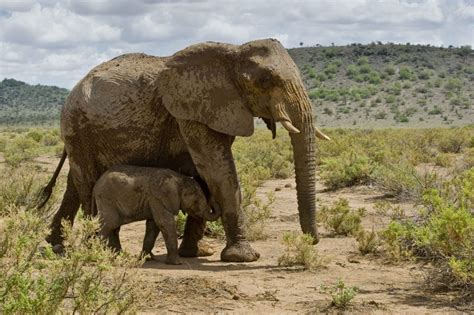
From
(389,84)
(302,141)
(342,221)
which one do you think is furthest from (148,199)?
(389,84)

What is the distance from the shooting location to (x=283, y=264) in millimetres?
8391

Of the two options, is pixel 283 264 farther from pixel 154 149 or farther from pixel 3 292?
pixel 3 292

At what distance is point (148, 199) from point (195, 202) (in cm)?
50

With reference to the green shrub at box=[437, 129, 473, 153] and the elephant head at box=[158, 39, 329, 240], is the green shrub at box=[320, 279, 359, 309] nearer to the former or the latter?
the elephant head at box=[158, 39, 329, 240]

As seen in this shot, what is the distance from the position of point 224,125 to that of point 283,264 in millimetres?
1599

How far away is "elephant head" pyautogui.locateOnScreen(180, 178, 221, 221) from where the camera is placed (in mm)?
8367

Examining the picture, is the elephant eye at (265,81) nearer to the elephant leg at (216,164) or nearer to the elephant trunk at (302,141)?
the elephant trunk at (302,141)

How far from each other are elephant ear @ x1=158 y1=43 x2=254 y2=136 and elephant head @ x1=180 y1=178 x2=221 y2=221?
0.67 m

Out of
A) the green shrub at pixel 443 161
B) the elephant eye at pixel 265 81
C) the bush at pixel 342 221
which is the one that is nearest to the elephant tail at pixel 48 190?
the elephant eye at pixel 265 81

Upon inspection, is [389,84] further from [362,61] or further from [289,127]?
[289,127]

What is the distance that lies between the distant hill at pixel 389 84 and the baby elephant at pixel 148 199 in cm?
4032

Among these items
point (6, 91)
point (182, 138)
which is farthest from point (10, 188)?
point (6, 91)

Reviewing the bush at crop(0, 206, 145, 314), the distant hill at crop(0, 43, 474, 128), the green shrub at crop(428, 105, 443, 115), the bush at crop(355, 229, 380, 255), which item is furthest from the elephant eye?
the green shrub at crop(428, 105, 443, 115)

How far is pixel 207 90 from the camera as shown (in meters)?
8.41
